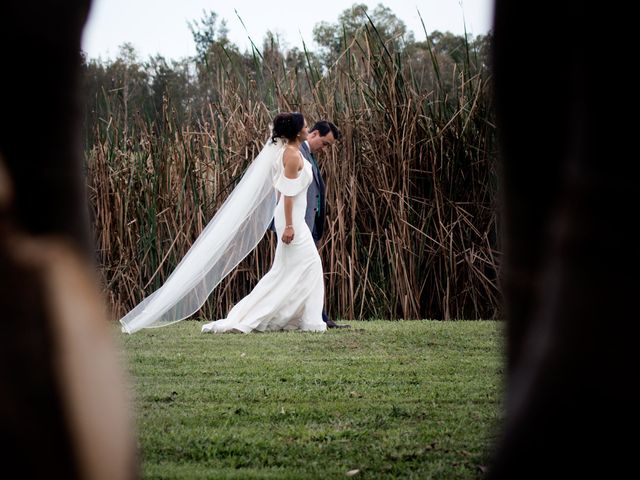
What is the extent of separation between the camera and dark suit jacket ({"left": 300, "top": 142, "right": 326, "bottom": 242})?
9.17 m

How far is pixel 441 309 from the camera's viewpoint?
981cm

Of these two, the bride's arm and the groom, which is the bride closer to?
the bride's arm

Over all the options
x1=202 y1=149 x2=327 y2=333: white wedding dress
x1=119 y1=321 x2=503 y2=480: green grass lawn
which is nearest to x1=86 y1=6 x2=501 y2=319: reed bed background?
x1=202 y1=149 x2=327 y2=333: white wedding dress

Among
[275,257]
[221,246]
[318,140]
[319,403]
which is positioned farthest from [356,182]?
[319,403]

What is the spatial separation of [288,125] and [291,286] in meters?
1.44

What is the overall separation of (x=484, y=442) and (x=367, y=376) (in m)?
1.96

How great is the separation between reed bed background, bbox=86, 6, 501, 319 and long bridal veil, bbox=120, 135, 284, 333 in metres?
0.62

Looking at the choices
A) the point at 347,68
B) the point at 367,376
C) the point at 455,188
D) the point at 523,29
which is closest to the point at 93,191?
the point at 347,68

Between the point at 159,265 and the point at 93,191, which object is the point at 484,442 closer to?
the point at 159,265

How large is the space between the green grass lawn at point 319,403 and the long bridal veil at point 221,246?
2.63 feet

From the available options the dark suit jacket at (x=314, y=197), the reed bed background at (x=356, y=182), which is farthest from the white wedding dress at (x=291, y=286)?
the reed bed background at (x=356, y=182)

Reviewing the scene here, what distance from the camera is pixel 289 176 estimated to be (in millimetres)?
8984

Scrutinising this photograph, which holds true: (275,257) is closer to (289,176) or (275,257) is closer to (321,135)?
(289,176)

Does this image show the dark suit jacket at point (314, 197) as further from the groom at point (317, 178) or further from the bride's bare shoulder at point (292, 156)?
the bride's bare shoulder at point (292, 156)
